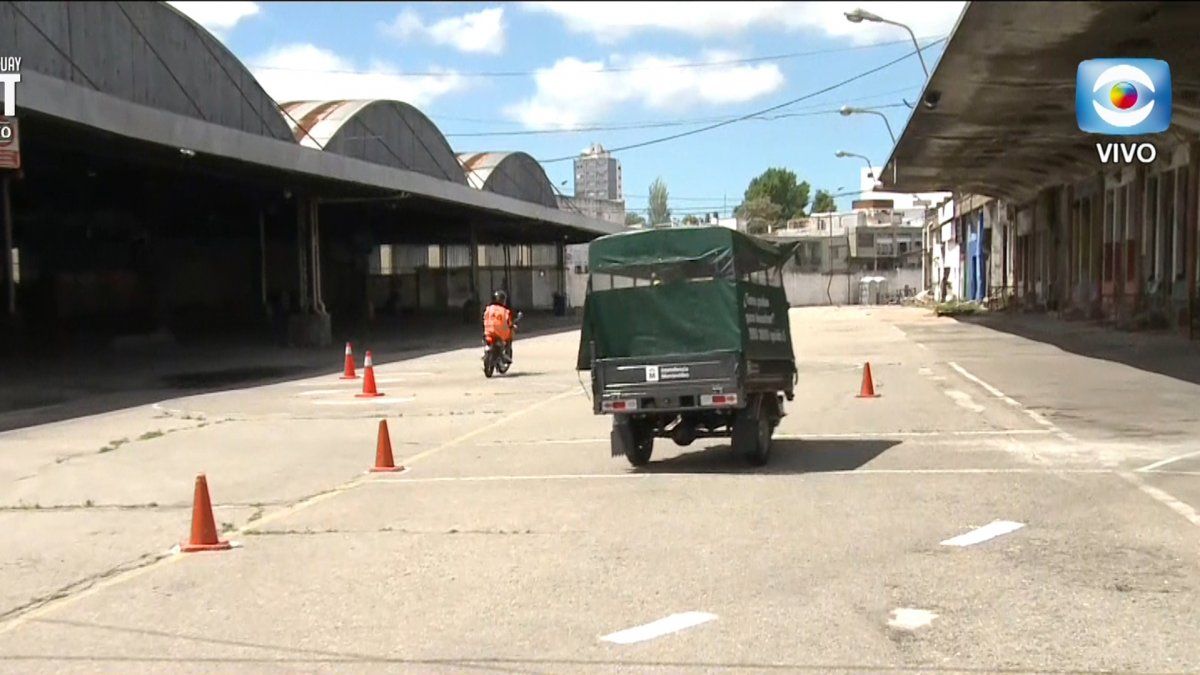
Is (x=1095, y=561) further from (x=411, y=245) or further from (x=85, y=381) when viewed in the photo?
(x=411, y=245)

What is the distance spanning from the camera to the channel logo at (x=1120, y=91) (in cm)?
1622

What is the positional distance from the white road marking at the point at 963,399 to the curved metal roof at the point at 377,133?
2466 centimetres

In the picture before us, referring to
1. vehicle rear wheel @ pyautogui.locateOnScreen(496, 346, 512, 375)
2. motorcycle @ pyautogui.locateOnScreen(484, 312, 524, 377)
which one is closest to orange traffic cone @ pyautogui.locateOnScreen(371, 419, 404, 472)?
motorcycle @ pyautogui.locateOnScreen(484, 312, 524, 377)

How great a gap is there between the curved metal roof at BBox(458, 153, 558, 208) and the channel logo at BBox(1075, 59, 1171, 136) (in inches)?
1368

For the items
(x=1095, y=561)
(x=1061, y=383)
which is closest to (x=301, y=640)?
→ (x=1095, y=561)

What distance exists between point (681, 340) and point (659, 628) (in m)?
5.87

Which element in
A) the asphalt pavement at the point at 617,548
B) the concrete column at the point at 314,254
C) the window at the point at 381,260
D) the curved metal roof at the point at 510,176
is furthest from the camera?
the window at the point at 381,260

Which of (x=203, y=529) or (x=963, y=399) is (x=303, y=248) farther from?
(x=203, y=529)

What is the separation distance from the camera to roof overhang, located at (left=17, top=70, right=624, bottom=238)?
66.2 ft

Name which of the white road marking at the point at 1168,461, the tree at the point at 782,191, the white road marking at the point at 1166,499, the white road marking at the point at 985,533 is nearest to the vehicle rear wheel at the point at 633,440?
the white road marking at the point at 985,533

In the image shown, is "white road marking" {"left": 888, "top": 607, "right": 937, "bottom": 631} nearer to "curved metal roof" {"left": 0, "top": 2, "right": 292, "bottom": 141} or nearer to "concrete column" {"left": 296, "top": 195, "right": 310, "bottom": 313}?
"curved metal roof" {"left": 0, "top": 2, "right": 292, "bottom": 141}

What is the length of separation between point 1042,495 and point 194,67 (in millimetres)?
25900

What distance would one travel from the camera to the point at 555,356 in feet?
110

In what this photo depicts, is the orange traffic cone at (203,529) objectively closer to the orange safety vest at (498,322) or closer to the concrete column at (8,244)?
the orange safety vest at (498,322)
